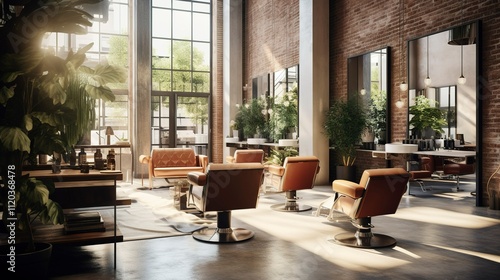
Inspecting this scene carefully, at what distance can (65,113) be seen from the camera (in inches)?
122

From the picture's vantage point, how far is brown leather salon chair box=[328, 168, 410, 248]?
4.33 metres

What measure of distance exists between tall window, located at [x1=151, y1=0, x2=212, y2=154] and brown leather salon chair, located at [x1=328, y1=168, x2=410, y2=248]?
9049mm

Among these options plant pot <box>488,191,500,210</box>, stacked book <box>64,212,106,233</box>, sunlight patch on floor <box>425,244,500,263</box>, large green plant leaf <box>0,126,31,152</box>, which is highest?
large green plant leaf <box>0,126,31,152</box>

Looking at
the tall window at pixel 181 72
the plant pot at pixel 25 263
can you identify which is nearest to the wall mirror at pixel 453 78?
the plant pot at pixel 25 263

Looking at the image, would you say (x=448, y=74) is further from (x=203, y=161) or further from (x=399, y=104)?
(x=203, y=161)

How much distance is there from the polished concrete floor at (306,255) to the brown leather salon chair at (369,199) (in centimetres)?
22

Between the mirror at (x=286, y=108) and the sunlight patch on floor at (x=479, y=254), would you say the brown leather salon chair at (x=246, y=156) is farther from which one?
the sunlight patch on floor at (x=479, y=254)

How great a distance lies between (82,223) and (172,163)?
560 centimetres

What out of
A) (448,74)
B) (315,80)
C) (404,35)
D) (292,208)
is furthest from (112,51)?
(448,74)

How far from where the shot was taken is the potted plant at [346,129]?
8.80 metres

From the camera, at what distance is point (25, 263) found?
9.86 ft

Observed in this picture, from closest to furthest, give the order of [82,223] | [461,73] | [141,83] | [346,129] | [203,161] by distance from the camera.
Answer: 1. [82,223]
2. [461,73]
3. [346,129]
4. [203,161]
5. [141,83]

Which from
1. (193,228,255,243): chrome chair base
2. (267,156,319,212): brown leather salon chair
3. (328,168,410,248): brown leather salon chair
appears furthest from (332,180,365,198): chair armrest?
(267,156,319,212): brown leather salon chair

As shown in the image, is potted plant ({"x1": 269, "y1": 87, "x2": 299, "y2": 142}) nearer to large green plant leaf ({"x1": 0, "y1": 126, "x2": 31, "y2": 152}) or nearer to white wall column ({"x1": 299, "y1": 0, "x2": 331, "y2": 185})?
white wall column ({"x1": 299, "y1": 0, "x2": 331, "y2": 185})
